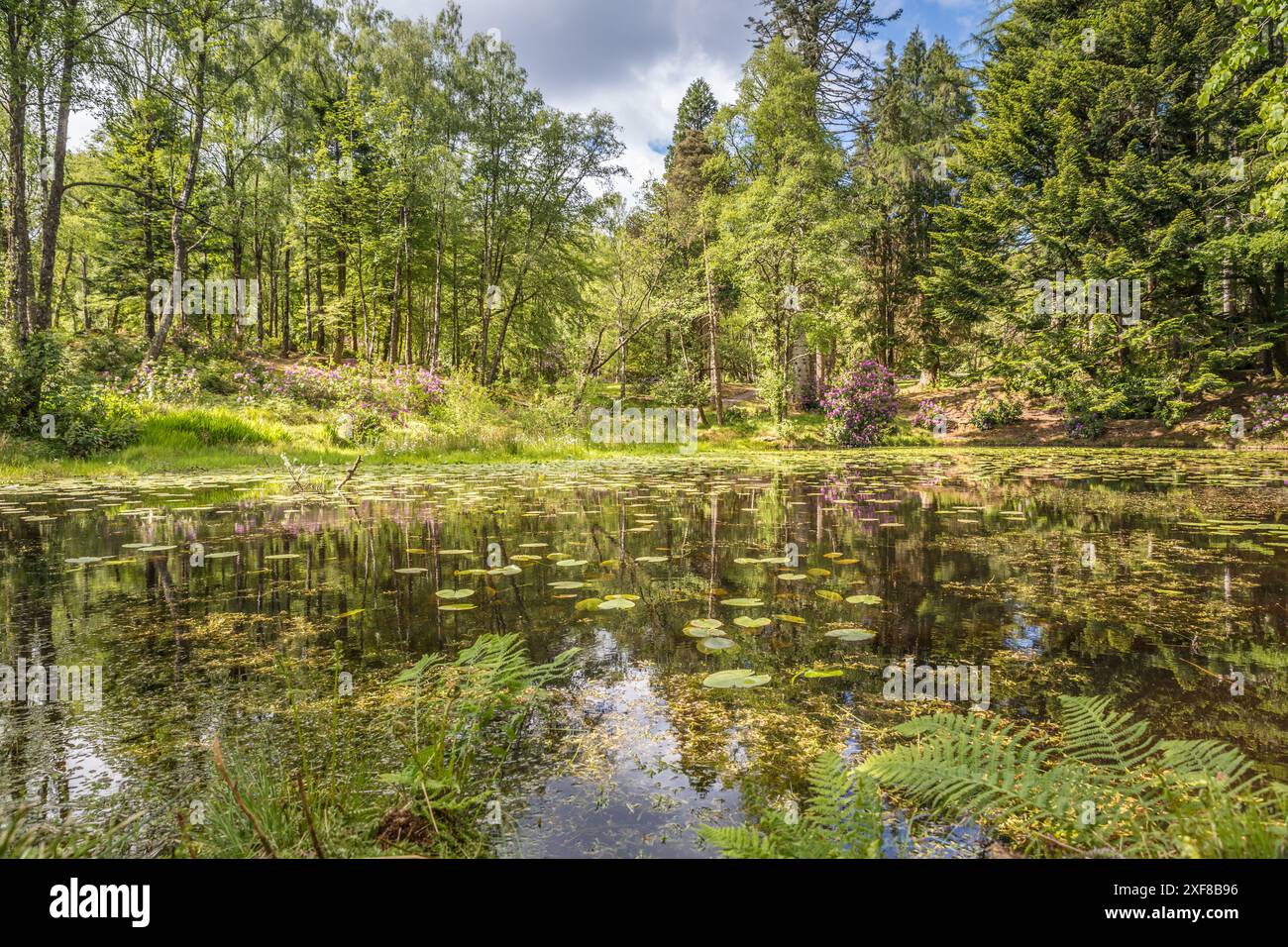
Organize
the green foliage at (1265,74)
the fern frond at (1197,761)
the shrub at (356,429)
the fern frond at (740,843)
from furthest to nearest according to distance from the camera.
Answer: the shrub at (356,429)
the green foliage at (1265,74)
the fern frond at (1197,761)
the fern frond at (740,843)

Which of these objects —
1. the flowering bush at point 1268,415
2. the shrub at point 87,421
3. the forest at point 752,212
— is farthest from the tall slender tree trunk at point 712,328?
the shrub at point 87,421

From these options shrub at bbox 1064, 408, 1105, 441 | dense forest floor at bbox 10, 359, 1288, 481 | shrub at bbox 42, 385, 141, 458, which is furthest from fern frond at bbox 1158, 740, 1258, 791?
shrub at bbox 1064, 408, 1105, 441

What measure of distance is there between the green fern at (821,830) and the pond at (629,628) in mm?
171

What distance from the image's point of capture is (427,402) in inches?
602

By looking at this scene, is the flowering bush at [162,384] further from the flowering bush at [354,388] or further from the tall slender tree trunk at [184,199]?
the flowering bush at [354,388]

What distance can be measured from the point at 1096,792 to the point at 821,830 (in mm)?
700

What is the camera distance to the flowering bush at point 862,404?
17.6 meters

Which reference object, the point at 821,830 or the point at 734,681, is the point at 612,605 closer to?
the point at 734,681

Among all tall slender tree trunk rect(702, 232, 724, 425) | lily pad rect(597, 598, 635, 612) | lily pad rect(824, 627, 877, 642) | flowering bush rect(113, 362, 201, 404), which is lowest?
lily pad rect(824, 627, 877, 642)

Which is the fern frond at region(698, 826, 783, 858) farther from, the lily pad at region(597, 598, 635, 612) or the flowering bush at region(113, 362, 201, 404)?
the flowering bush at region(113, 362, 201, 404)

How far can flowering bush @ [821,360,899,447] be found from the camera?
57.8ft

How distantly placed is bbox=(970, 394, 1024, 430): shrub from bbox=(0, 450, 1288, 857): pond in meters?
14.3

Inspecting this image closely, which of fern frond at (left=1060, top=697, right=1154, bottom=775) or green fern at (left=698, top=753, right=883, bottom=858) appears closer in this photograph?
green fern at (left=698, top=753, right=883, bottom=858)

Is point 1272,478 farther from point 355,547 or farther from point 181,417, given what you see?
point 181,417
